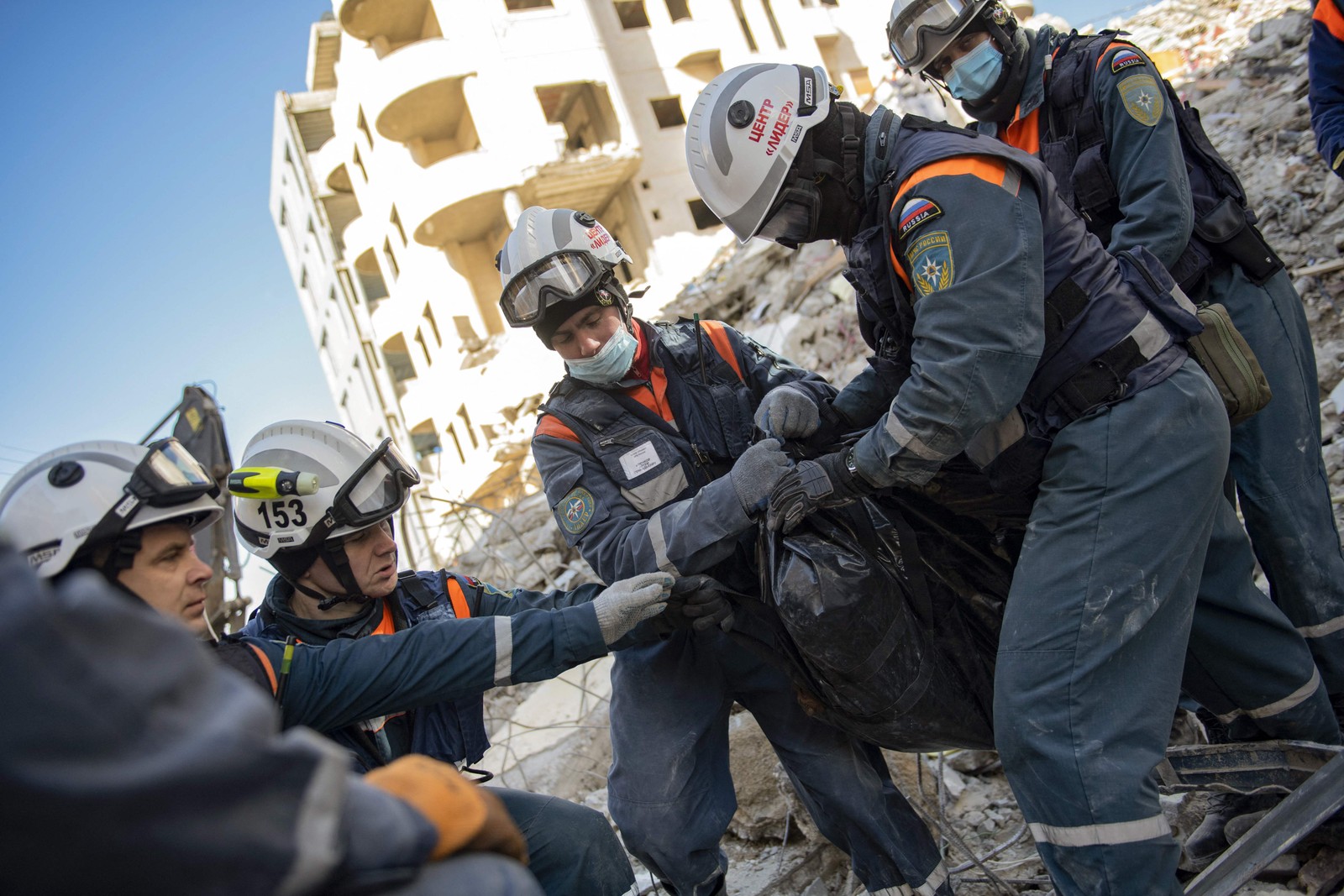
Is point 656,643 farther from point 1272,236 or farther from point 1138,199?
point 1272,236

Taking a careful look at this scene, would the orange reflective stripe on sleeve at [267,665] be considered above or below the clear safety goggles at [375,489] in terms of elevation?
below

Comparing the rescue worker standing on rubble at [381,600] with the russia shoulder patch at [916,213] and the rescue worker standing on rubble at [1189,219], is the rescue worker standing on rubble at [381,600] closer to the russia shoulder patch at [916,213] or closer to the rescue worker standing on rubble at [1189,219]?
the russia shoulder patch at [916,213]

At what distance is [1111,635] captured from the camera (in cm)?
218

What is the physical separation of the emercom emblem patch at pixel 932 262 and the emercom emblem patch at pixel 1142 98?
1380 mm

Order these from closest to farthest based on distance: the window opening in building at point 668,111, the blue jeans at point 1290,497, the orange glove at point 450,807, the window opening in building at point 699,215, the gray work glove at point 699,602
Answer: the orange glove at point 450,807, the gray work glove at point 699,602, the blue jeans at point 1290,497, the window opening in building at point 699,215, the window opening in building at point 668,111

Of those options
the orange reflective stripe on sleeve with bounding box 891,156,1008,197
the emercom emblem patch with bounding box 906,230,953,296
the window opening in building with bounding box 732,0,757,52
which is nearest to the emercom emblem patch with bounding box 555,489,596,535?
the emercom emblem patch with bounding box 906,230,953,296

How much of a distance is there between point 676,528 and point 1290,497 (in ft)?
6.31

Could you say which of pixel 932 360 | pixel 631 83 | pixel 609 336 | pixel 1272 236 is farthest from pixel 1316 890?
pixel 631 83

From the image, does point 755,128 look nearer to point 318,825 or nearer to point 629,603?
point 629,603

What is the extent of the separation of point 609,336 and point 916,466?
1.23 m

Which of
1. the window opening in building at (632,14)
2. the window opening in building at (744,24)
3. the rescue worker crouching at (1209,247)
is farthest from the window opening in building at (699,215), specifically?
the rescue worker crouching at (1209,247)

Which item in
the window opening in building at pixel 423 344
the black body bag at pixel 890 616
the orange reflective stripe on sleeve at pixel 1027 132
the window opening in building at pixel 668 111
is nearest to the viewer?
the black body bag at pixel 890 616

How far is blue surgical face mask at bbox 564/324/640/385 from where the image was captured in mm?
3127

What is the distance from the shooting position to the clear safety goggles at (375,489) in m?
2.91
